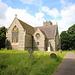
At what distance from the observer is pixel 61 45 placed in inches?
1913

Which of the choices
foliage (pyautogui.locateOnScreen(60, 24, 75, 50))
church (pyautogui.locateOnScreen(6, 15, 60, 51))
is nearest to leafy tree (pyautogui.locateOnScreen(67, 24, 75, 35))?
foliage (pyautogui.locateOnScreen(60, 24, 75, 50))

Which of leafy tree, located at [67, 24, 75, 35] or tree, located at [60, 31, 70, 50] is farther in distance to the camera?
leafy tree, located at [67, 24, 75, 35]

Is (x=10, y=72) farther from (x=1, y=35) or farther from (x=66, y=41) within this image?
(x=66, y=41)

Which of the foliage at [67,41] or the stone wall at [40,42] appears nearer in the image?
the stone wall at [40,42]

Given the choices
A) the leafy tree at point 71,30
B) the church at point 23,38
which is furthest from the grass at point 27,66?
the leafy tree at point 71,30

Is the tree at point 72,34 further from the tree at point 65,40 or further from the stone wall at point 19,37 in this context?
the stone wall at point 19,37

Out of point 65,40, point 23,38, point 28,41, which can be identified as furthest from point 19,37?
point 65,40

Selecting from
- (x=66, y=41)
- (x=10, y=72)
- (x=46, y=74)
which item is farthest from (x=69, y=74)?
(x=66, y=41)

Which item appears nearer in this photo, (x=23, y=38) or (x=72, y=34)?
(x=23, y=38)

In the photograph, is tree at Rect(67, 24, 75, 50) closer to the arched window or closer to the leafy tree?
the leafy tree

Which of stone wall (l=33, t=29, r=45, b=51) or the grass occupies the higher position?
stone wall (l=33, t=29, r=45, b=51)

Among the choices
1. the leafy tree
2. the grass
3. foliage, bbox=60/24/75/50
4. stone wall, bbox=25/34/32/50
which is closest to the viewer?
the grass

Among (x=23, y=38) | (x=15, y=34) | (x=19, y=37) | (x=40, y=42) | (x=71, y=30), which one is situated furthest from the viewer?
(x=71, y=30)

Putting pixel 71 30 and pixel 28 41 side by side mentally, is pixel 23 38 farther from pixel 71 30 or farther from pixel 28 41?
pixel 71 30
